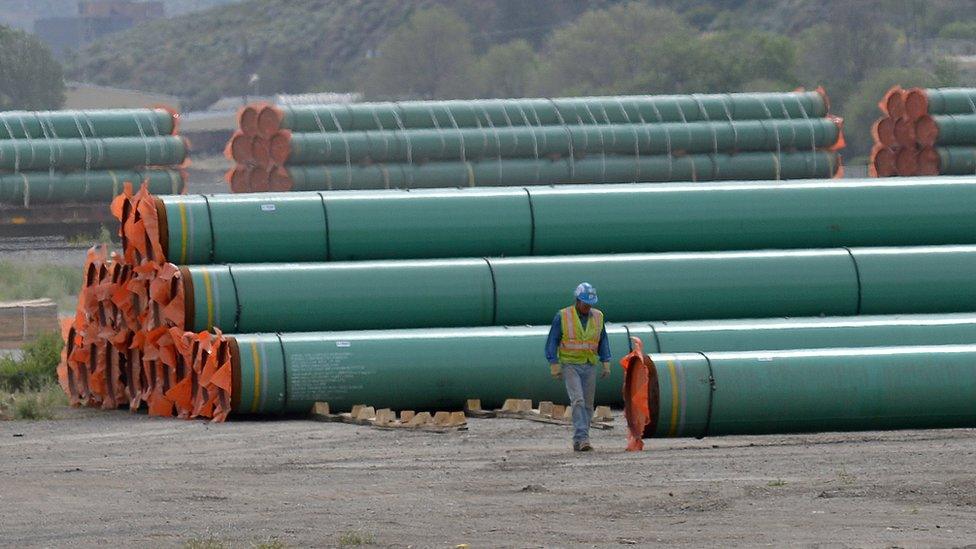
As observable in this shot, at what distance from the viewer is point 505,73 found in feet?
356

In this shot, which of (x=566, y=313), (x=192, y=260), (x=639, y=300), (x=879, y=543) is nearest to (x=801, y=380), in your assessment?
(x=566, y=313)

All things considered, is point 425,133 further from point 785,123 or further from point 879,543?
point 879,543

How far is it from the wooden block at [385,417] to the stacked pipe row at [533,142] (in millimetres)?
22360

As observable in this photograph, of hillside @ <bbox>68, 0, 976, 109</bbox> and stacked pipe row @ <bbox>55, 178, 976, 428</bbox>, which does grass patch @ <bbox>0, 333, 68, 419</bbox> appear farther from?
hillside @ <bbox>68, 0, 976, 109</bbox>

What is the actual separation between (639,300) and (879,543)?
27.8ft

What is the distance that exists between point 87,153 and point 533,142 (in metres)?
9.86

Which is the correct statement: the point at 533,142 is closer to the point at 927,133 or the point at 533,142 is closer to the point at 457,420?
the point at 927,133

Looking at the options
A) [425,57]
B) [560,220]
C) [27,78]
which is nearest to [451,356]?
[560,220]

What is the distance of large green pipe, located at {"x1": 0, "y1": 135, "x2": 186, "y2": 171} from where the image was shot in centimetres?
3972

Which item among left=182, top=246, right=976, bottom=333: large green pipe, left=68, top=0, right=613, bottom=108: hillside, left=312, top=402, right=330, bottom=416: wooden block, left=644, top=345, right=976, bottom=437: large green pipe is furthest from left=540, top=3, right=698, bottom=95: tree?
left=644, top=345, right=976, bottom=437: large green pipe

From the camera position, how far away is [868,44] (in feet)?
324

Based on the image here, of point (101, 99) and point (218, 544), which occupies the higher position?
point (101, 99)

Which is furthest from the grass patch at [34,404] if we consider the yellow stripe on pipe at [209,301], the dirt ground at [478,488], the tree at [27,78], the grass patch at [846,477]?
the tree at [27,78]

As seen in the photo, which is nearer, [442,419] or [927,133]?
[442,419]
